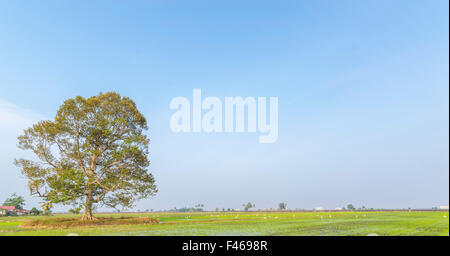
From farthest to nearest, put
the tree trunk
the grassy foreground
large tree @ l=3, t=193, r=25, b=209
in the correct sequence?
large tree @ l=3, t=193, r=25, b=209
the tree trunk
the grassy foreground

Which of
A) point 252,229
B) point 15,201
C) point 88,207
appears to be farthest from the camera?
point 15,201

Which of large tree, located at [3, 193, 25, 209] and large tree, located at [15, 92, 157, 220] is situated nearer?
large tree, located at [15, 92, 157, 220]

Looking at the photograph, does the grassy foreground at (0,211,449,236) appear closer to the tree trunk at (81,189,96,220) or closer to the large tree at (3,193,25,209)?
the tree trunk at (81,189,96,220)

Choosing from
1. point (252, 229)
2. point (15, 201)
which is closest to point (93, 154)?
point (252, 229)

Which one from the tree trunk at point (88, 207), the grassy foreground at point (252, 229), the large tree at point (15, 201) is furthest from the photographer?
the large tree at point (15, 201)

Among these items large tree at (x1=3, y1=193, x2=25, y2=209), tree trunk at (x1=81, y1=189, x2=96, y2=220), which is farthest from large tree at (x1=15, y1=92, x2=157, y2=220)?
large tree at (x1=3, y1=193, x2=25, y2=209)

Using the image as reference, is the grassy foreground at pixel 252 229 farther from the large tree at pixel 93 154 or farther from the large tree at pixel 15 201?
the large tree at pixel 15 201

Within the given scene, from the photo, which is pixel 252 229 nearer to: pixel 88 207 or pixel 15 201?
pixel 88 207

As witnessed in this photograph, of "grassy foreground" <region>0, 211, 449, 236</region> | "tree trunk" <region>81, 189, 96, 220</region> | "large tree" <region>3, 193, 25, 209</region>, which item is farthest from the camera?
"large tree" <region>3, 193, 25, 209</region>

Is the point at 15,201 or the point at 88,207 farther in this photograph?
the point at 15,201

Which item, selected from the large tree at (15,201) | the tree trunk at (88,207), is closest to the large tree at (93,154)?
the tree trunk at (88,207)

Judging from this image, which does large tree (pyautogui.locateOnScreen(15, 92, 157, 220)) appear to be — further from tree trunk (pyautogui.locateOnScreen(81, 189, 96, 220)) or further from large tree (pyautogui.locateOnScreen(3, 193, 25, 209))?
large tree (pyautogui.locateOnScreen(3, 193, 25, 209))
